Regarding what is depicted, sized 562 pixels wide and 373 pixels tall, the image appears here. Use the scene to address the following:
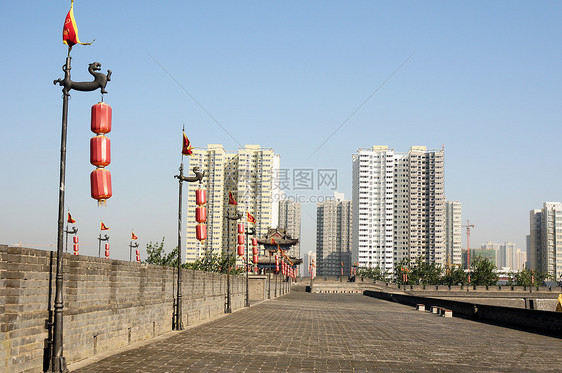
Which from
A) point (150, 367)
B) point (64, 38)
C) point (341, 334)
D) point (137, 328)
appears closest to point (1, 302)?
point (150, 367)

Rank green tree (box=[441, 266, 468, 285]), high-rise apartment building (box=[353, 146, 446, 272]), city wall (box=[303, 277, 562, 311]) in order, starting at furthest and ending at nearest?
high-rise apartment building (box=[353, 146, 446, 272]) < green tree (box=[441, 266, 468, 285]) < city wall (box=[303, 277, 562, 311])

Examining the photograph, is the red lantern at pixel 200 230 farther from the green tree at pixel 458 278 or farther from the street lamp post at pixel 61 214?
the green tree at pixel 458 278

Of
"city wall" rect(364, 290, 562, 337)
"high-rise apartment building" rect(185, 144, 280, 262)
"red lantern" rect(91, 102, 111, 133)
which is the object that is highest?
"high-rise apartment building" rect(185, 144, 280, 262)

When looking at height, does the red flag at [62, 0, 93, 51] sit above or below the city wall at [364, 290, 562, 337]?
above

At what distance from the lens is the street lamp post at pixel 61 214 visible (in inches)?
478

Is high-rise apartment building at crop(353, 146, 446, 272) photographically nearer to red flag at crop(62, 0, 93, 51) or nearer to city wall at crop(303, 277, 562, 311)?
city wall at crop(303, 277, 562, 311)

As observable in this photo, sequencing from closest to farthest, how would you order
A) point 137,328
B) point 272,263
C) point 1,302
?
point 1,302 → point 137,328 → point 272,263

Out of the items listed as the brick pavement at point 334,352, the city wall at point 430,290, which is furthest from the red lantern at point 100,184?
the city wall at point 430,290

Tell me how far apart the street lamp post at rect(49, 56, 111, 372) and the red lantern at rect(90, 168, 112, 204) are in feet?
2.01

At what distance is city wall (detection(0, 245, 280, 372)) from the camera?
1098 centimetres

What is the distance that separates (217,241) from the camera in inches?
7101

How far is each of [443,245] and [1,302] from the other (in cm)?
19478

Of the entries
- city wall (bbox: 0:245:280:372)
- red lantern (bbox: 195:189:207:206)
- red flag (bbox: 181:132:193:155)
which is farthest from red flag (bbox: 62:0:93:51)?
red lantern (bbox: 195:189:207:206)

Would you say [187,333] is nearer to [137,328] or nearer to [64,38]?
[137,328]
